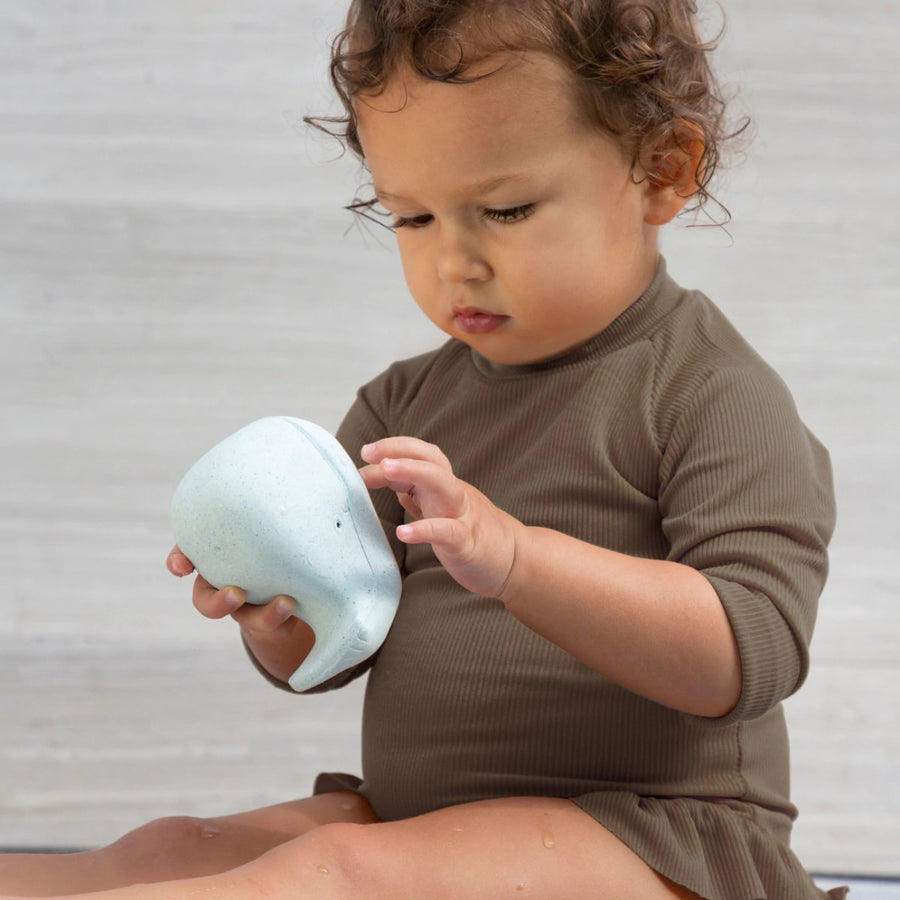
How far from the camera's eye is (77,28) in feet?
4.16

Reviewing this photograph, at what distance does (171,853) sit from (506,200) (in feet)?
1.25

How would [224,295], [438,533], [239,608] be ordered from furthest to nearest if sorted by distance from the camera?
[224,295] → [239,608] → [438,533]

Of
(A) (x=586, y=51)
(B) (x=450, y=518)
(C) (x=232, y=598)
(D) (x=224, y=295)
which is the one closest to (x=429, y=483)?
(B) (x=450, y=518)

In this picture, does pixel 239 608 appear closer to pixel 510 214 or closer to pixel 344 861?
pixel 344 861

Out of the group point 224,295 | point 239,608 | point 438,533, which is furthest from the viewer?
point 224,295

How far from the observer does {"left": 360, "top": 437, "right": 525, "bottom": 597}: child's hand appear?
586 mm

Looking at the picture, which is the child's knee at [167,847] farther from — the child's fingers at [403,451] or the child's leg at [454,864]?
the child's fingers at [403,451]

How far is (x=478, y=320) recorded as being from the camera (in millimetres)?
739

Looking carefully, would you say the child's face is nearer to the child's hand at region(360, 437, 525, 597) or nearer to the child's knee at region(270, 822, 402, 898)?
the child's hand at region(360, 437, 525, 597)

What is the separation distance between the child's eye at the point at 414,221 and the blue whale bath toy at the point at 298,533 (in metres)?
0.14

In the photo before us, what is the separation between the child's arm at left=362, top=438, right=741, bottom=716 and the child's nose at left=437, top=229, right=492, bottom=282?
5.0 inches

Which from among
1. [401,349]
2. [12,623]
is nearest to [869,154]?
[401,349]

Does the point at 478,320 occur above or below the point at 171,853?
above

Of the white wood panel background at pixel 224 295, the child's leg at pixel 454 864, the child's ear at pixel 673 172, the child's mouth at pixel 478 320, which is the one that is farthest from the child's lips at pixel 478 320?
the white wood panel background at pixel 224 295
